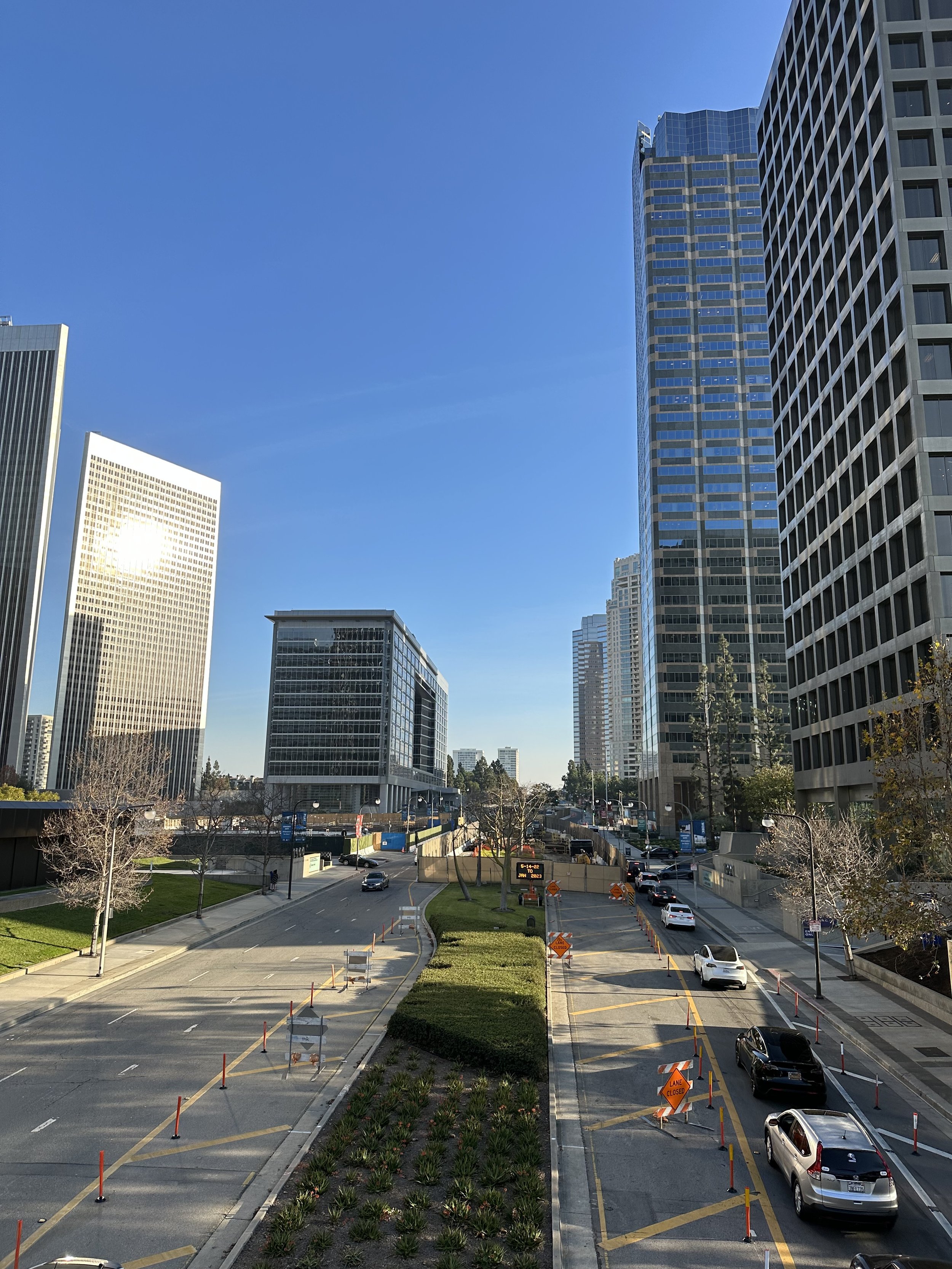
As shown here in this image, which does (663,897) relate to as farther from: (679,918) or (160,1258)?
(160,1258)

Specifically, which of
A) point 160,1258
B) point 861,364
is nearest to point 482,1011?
point 160,1258

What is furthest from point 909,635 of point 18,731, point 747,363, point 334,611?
point 18,731

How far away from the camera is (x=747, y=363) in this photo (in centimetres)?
14162

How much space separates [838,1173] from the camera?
1323 cm

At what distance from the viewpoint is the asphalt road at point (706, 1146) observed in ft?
42.1

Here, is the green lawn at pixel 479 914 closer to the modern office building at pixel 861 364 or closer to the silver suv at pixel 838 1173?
the modern office building at pixel 861 364

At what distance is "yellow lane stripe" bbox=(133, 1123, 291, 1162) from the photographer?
51.4ft

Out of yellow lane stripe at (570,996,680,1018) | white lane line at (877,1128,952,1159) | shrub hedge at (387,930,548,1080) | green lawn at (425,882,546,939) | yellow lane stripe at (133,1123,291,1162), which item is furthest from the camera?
green lawn at (425,882,546,939)

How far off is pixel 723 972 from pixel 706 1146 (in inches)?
607

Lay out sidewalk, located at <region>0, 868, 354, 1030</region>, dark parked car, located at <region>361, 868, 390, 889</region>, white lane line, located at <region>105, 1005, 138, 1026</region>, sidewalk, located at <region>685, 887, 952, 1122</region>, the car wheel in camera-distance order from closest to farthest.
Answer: the car wheel
sidewalk, located at <region>685, 887, 952, 1122</region>
white lane line, located at <region>105, 1005, 138, 1026</region>
sidewalk, located at <region>0, 868, 354, 1030</region>
dark parked car, located at <region>361, 868, 390, 889</region>

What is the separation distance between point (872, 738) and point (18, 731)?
7346 inches

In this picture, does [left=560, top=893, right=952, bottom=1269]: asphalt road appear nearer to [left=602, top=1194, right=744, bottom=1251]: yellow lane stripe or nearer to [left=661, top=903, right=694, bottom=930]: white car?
[left=602, top=1194, right=744, bottom=1251]: yellow lane stripe

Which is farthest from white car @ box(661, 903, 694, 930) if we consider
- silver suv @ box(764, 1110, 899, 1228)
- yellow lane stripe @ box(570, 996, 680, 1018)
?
silver suv @ box(764, 1110, 899, 1228)

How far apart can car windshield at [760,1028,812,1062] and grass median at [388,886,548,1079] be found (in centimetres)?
542
